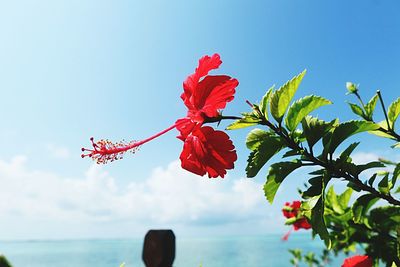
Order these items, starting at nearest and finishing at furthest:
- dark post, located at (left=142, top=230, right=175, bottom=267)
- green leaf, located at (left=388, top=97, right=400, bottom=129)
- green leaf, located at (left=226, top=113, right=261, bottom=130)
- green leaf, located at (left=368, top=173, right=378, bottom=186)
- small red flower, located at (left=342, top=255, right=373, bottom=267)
Result: 1. green leaf, located at (left=226, top=113, right=261, bottom=130)
2. green leaf, located at (left=368, top=173, right=378, bottom=186)
3. green leaf, located at (left=388, top=97, right=400, bottom=129)
4. dark post, located at (left=142, top=230, right=175, bottom=267)
5. small red flower, located at (left=342, top=255, right=373, bottom=267)

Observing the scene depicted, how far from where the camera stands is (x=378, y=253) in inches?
82.8

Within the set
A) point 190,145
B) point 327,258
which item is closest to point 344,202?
point 190,145

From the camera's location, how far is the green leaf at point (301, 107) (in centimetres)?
124

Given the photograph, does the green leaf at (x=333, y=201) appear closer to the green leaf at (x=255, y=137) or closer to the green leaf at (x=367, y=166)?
the green leaf at (x=367, y=166)

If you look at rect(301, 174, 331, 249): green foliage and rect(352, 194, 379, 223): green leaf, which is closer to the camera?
rect(301, 174, 331, 249): green foliage

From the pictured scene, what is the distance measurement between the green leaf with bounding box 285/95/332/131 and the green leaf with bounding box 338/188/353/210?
1.14 meters

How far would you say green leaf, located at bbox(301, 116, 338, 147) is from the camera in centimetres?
124

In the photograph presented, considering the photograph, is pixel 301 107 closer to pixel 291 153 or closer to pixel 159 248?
→ pixel 291 153

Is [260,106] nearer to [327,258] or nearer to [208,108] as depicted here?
[208,108]

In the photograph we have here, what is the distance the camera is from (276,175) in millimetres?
1300

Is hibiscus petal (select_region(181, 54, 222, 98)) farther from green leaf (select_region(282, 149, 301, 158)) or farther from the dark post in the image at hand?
the dark post

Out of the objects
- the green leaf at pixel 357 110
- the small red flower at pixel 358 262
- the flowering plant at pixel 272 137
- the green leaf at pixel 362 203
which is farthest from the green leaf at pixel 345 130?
the small red flower at pixel 358 262

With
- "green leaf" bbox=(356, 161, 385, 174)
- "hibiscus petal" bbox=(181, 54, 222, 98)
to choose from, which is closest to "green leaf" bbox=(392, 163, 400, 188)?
"green leaf" bbox=(356, 161, 385, 174)

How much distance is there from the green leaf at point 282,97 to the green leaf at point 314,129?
9 cm
